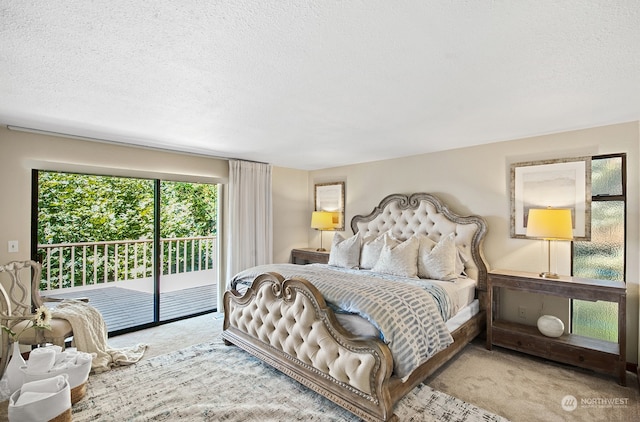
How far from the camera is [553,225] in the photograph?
2.86 meters

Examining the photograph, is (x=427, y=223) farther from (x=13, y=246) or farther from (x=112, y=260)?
(x=112, y=260)

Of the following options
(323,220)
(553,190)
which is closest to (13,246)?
(323,220)

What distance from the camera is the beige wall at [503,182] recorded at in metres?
2.79

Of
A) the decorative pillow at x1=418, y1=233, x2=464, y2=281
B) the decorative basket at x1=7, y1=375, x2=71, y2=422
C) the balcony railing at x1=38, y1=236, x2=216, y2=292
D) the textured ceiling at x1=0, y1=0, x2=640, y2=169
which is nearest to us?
the textured ceiling at x1=0, y1=0, x2=640, y2=169

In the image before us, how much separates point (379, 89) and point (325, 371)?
7.00 ft

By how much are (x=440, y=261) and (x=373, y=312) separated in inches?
60.7

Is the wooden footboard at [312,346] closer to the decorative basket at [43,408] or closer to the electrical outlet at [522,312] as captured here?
the decorative basket at [43,408]

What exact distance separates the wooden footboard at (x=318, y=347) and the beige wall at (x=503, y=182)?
89cm

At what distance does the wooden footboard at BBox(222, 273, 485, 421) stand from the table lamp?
3.70 ft

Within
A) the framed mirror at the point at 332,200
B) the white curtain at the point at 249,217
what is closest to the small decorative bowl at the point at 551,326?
the framed mirror at the point at 332,200

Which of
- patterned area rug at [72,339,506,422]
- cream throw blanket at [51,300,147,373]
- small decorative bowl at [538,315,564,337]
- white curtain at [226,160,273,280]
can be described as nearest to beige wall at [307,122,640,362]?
small decorative bowl at [538,315,564,337]

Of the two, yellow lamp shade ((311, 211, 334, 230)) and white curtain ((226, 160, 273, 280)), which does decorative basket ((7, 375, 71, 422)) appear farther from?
yellow lamp shade ((311, 211, 334, 230))

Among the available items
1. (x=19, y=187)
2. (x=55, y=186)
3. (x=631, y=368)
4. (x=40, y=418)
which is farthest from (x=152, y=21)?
(x=631, y=368)

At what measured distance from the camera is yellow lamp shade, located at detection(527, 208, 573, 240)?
9.30 ft
